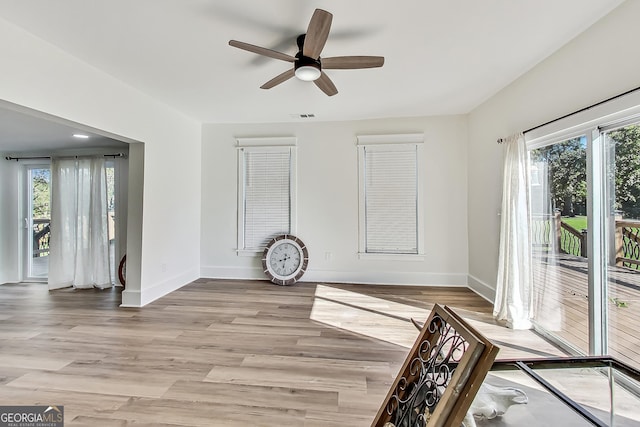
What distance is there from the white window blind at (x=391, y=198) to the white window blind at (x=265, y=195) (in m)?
1.33

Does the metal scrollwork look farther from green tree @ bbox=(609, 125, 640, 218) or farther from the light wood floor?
green tree @ bbox=(609, 125, 640, 218)

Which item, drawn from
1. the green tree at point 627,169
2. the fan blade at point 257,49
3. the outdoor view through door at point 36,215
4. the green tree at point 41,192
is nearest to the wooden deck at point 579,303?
the green tree at point 627,169

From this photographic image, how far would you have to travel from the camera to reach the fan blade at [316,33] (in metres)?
1.66

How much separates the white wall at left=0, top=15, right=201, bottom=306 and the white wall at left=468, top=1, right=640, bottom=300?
14.2 feet

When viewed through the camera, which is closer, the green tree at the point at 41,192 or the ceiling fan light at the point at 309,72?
the ceiling fan light at the point at 309,72

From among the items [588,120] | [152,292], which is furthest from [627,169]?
[152,292]

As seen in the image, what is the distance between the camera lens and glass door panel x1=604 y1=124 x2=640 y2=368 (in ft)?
6.01

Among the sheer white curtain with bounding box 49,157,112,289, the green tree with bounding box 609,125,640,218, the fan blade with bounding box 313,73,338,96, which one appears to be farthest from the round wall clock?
the green tree with bounding box 609,125,640,218

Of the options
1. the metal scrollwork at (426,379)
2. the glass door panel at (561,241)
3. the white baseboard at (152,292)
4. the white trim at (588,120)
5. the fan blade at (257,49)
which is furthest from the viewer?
the white baseboard at (152,292)

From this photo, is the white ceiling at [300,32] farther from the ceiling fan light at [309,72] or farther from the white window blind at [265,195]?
the white window blind at [265,195]

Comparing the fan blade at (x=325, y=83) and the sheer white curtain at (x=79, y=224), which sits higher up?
the fan blade at (x=325, y=83)

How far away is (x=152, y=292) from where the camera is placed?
140 inches

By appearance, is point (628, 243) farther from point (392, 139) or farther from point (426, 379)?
point (392, 139)

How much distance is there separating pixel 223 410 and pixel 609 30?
11.9 feet
